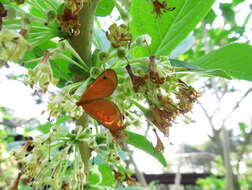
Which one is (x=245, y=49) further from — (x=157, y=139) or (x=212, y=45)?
(x=212, y=45)

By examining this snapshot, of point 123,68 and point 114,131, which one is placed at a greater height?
point 123,68

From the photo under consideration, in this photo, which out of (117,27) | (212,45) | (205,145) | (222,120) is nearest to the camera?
(117,27)

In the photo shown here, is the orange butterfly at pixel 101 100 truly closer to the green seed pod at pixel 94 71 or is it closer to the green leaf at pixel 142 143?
the green seed pod at pixel 94 71

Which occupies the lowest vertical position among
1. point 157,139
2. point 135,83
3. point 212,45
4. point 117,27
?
point 157,139

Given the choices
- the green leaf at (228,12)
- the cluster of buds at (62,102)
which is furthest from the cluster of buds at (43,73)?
the green leaf at (228,12)

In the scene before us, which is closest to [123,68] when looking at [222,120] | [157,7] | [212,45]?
[157,7]

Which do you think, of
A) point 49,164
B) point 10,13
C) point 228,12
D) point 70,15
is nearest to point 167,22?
point 70,15
